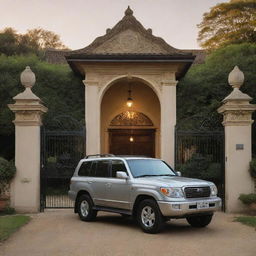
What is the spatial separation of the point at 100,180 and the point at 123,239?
2.71 m

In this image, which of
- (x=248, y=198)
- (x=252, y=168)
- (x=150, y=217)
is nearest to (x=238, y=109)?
(x=252, y=168)

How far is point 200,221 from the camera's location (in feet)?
36.4

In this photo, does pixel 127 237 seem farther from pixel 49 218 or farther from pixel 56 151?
pixel 56 151

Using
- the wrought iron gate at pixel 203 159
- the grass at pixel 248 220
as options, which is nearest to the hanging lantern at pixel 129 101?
the wrought iron gate at pixel 203 159

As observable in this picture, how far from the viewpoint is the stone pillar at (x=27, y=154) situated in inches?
551

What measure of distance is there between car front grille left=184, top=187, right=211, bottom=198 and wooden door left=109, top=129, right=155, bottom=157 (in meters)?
11.9

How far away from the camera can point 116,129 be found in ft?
73.0

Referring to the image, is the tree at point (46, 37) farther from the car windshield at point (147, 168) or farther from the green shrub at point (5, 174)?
the car windshield at point (147, 168)

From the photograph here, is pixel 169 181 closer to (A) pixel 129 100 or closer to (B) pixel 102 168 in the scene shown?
(B) pixel 102 168

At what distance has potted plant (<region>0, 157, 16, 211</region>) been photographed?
1372cm

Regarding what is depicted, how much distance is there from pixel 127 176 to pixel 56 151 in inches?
374

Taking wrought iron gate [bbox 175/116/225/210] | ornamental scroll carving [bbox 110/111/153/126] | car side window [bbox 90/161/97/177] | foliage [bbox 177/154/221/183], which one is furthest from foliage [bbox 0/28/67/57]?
car side window [bbox 90/161/97/177]

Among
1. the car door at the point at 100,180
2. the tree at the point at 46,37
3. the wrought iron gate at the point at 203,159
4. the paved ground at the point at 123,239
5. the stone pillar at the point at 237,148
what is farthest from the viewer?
the tree at the point at 46,37

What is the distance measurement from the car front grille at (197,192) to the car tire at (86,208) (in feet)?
10.1
